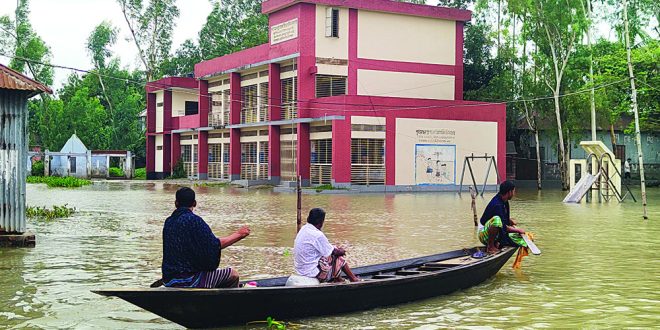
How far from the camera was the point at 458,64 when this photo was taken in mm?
47875

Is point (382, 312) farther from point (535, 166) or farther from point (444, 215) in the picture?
point (535, 166)

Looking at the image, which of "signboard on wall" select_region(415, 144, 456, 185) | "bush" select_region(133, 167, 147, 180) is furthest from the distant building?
"signboard on wall" select_region(415, 144, 456, 185)

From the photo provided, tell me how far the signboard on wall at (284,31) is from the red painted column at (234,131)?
19.6 ft

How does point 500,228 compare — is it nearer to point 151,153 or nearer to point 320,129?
point 320,129

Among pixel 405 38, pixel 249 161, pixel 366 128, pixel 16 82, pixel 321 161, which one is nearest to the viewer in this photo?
pixel 16 82

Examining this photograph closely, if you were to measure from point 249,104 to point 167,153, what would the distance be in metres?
14.6

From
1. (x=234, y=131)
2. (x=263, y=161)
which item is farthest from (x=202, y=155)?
(x=263, y=161)

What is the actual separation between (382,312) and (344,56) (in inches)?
1401

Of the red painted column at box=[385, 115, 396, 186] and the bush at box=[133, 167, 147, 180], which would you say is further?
the bush at box=[133, 167, 147, 180]

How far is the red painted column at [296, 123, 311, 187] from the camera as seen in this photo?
145ft

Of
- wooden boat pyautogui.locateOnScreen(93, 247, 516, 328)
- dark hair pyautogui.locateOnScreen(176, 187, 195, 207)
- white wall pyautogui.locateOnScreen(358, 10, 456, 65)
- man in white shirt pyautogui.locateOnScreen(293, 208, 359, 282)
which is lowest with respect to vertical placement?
wooden boat pyautogui.locateOnScreen(93, 247, 516, 328)

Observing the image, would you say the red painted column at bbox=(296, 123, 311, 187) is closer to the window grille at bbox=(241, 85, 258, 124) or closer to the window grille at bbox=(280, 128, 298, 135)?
the window grille at bbox=(280, 128, 298, 135)

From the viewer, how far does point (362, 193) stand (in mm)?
39781

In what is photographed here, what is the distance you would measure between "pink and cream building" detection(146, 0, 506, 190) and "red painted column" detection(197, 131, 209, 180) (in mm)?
6801
